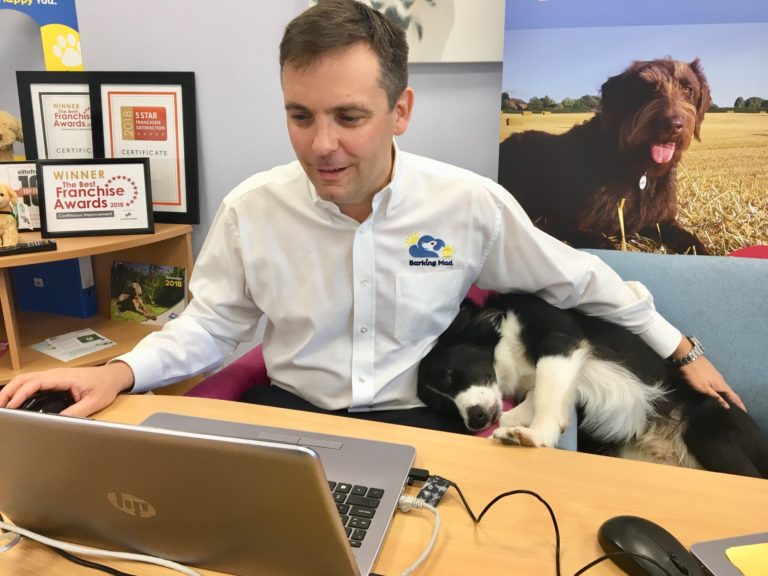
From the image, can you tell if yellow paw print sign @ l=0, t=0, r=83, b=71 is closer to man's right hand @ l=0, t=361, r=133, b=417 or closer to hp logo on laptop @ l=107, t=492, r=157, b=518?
man's right hand @ l=0, t=361, r=133, b=417

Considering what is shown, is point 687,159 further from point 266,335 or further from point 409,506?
point 409,506

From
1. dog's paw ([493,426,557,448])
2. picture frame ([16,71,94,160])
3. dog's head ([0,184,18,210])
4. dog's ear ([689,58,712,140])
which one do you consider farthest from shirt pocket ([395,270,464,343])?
picture frame ([16,71,94,160])

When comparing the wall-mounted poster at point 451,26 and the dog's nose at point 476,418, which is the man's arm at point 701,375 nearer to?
the dog's nose at point 476,418

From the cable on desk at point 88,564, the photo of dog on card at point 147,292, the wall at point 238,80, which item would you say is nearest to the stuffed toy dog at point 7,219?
the photo of dog on card at point 147,292

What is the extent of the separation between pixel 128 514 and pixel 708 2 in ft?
6.33

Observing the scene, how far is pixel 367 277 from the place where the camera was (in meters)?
1.41

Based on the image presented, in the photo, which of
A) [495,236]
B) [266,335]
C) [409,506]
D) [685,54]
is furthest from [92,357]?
[685,54]

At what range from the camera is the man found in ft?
4.61

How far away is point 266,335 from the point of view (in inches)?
61.5

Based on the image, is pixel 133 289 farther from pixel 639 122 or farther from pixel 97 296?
pixel 639 122

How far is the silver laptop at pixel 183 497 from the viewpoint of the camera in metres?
0.62

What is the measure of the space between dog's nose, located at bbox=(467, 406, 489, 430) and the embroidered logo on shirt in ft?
1.19

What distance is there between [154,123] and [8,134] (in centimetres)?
53

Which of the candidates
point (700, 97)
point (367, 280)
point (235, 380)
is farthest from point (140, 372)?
point (700, 97)
